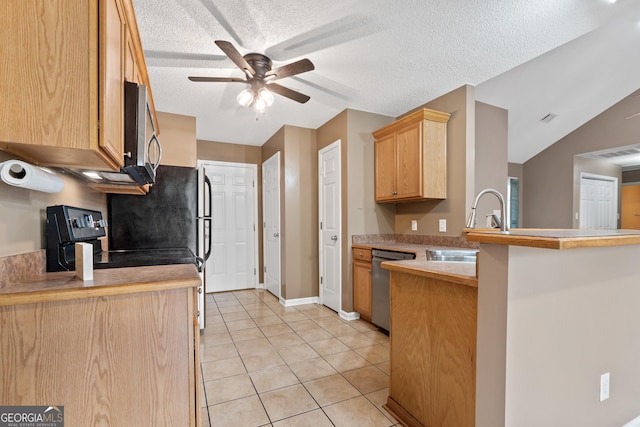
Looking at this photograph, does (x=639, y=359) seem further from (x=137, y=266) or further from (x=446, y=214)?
(x=137, y=266)

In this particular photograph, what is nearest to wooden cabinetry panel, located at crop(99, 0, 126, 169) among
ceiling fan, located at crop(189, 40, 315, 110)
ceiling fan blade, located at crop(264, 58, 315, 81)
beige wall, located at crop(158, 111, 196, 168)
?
ceiling fan, located at crop(189, 40, 315, 110)

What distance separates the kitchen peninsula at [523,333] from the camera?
3.60ft

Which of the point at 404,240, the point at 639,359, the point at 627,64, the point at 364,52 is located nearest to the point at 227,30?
the point at 364,52

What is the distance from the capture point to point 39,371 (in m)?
0.91

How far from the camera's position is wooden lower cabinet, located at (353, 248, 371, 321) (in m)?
3.12

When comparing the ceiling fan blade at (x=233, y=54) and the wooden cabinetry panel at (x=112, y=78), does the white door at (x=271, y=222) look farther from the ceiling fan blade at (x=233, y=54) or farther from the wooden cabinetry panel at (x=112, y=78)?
the wooden cabinetry panel at (x=112, y=78)

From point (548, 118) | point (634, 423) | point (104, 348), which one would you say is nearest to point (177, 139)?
point (104, 348)

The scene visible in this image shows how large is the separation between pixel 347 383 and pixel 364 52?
2.50 meters

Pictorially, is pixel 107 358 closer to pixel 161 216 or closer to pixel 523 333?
pixel 523 333

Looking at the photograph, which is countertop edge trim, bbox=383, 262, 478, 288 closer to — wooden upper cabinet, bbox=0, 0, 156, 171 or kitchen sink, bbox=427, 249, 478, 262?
kitchen sink, bbox=427, 249, 478, 262

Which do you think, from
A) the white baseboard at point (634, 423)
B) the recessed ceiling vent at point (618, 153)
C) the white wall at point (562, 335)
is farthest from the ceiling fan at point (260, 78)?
the recessed ceiling vent at point (618, 153)

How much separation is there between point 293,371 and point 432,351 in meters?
1.20

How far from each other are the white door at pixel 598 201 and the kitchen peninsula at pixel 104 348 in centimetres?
642

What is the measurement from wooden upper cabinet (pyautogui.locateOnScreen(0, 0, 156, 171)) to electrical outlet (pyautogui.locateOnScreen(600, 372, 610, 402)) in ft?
8.01
